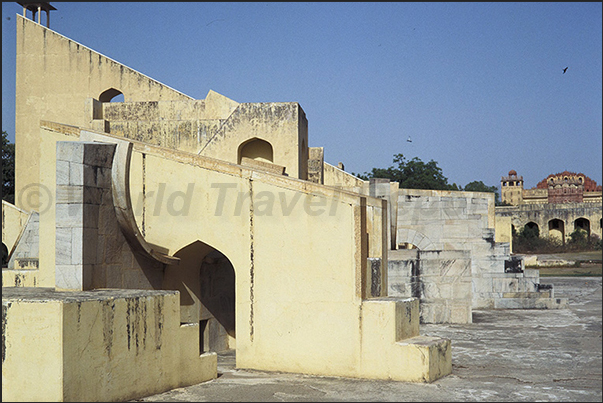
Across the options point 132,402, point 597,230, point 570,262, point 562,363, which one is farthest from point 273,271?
point 597,230

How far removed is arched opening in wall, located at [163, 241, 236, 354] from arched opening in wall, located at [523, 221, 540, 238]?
26.6 metres

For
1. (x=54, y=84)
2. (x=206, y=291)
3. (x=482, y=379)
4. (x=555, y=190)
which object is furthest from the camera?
(x=555, y=190)

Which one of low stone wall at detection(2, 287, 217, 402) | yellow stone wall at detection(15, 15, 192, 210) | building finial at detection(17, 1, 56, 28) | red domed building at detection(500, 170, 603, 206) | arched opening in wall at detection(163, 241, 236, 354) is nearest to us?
low stone wall at detection(2, 287, 217, 402)

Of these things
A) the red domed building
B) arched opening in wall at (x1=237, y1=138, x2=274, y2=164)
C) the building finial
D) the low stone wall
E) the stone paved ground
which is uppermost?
the building finial

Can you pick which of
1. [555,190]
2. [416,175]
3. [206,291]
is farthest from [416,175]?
[206,291]

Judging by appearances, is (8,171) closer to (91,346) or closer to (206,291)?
(206,291)

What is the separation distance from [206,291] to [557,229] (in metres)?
31.2

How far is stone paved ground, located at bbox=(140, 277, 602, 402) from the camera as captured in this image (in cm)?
641

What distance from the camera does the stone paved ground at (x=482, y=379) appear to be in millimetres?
6414

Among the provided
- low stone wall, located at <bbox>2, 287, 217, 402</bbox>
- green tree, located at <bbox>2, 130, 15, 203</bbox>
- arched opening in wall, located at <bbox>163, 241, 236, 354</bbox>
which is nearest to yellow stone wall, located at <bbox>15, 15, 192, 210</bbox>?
green tree, located at <bbox>2, 130, 15, 203</bbox>

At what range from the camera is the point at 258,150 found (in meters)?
14.9

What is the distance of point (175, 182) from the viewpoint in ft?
27.4

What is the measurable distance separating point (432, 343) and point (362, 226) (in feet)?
5.28

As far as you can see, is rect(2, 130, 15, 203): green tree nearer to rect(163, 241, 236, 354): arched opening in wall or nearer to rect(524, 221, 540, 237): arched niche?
rect(163, 241, 236, 354): arched opening in wall
